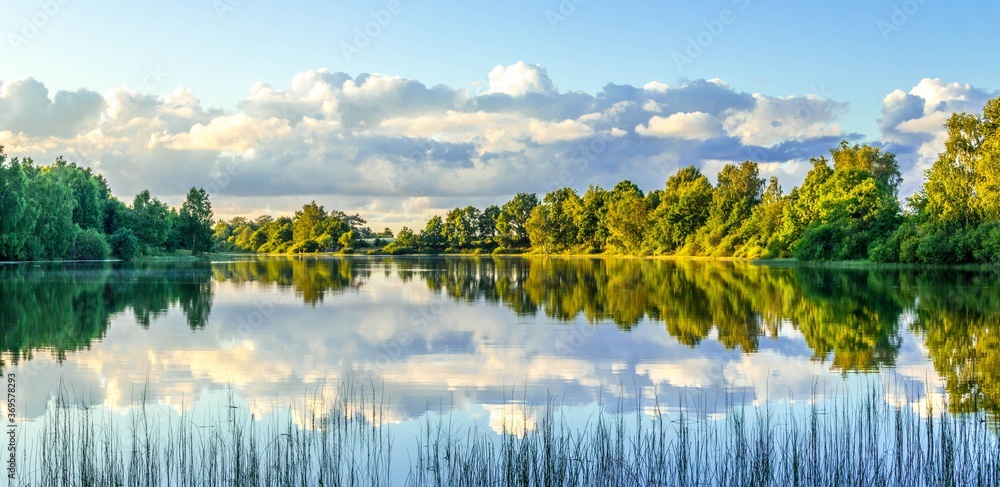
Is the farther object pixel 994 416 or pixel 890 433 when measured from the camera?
pixel 994 416

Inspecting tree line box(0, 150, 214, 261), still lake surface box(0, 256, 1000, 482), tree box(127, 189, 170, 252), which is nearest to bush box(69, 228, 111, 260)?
tree line box(0, 150, 214, 261)

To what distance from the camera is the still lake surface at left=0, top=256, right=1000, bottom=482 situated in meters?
12.2

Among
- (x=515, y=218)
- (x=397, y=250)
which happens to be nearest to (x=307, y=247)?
(x=397, y=250)

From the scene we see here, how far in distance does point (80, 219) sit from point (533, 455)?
107471 millimetres

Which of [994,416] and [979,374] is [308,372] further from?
[979,374]

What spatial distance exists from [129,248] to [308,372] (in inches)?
3744

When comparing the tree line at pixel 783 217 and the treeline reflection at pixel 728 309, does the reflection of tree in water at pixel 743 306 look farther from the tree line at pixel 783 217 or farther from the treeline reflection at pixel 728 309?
the tree line at pixel 783 217

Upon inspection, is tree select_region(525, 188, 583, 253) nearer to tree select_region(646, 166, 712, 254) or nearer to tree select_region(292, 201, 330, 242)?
tree select_region(646, 166, 712, 254)

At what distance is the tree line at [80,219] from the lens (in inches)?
3029

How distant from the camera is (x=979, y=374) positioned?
1417 centimetres

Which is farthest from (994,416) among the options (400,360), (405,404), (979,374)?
(400,360)

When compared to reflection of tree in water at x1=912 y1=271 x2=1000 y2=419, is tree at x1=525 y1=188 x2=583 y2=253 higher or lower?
higher

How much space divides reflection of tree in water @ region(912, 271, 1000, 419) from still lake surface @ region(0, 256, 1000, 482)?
7cm

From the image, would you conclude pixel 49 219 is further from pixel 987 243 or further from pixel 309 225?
pixel 309 225
